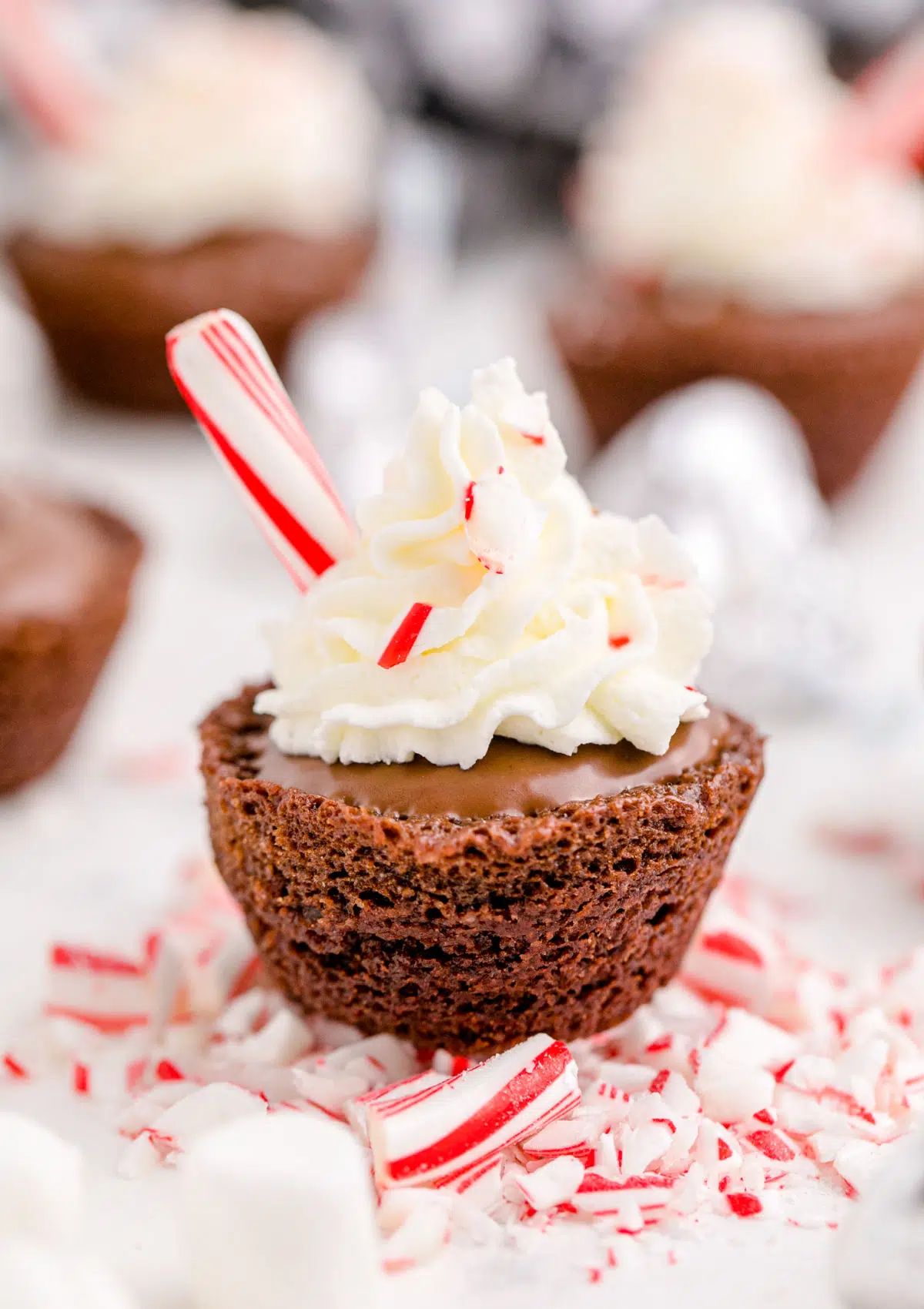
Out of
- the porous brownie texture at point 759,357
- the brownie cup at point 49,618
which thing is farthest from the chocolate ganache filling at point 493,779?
the porous brownie texture at point 759,357

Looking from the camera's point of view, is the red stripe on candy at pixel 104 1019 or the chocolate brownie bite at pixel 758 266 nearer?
the red stripe on candy at pixel 104 1019

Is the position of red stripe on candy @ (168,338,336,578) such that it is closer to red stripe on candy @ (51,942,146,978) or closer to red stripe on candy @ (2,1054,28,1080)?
red stripe on candy @ (51,942,146,978)

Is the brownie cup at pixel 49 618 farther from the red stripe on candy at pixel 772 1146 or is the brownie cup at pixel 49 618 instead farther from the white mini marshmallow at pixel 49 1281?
the red stripe on candy at pixel 772 1146

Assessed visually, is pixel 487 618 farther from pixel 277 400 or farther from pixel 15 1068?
pixel 15 1068

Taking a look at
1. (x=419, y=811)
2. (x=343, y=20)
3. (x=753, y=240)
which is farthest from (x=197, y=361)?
(x=343, y=20)

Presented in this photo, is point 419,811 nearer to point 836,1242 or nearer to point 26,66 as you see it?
point 836,1242
